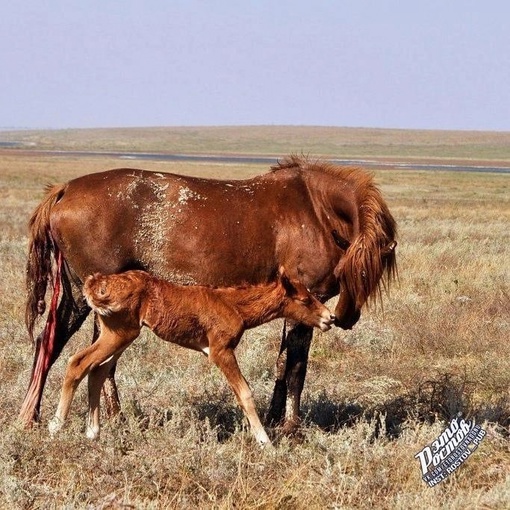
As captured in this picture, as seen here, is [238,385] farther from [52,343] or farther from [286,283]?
[52,343]

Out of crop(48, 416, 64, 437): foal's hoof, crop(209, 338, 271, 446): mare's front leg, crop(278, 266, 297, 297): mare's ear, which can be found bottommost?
crop(48, 416, 64, 437): foal's hoof

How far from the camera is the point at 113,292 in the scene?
5543 mm

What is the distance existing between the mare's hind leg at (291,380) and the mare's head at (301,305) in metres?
0.32

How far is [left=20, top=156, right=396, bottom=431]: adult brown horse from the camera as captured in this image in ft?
20.0

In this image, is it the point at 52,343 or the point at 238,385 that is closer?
the point at 238,385

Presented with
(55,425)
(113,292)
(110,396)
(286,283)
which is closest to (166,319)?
(113,292)

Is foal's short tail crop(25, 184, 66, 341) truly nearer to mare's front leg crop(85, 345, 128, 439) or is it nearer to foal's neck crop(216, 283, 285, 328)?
mare's front leg crop(85, 345, 128, 439)

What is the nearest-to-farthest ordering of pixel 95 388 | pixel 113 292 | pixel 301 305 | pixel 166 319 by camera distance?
1. pixel 113 292
2. pixel 166 319
3. pixel 95 388
4. pixel 301 305

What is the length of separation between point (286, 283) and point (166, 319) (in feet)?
2.90

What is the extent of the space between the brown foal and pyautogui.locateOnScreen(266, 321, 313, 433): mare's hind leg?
0.55 m

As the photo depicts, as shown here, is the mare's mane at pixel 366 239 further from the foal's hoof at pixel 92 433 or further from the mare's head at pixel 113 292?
the foal's hoof at pixel 92 433

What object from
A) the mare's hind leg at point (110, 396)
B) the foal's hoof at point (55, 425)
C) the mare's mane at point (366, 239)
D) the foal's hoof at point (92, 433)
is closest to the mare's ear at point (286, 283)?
the mare's mane at point (366, 239)

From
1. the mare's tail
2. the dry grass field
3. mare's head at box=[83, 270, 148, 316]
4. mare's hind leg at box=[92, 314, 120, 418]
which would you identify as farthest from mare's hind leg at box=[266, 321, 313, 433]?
the mare's tail

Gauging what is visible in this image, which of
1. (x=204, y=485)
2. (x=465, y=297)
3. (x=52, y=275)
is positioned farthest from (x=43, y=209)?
(x=465, y=297)
